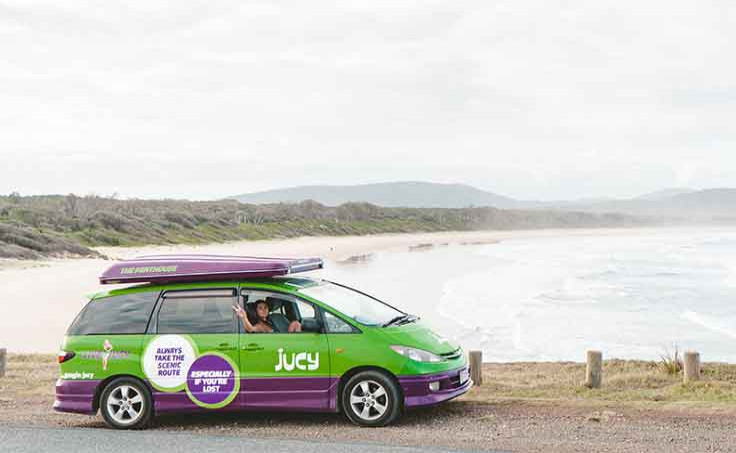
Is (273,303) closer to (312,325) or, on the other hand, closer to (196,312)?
(312,325)

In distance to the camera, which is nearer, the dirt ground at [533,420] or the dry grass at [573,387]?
the dirt ground at [533,420]

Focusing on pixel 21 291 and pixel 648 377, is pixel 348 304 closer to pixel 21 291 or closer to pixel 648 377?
pixel 648 377

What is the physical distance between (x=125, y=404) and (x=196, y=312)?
129cm

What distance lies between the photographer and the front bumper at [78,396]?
930 centimetres

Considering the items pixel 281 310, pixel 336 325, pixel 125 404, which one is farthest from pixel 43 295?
pixel 336 325

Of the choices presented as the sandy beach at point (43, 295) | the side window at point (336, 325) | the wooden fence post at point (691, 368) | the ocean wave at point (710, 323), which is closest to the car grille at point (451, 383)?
the side window at point (336, 325)

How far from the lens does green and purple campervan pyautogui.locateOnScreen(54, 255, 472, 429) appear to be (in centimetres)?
890

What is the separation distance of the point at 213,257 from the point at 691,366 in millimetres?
6720

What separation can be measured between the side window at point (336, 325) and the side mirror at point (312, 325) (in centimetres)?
9

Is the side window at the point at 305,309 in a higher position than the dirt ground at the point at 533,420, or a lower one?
higher

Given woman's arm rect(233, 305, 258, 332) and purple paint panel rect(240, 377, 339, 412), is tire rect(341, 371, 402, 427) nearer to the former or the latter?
purple paint panel rect(240, 377, 339, 412)

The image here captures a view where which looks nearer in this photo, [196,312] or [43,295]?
[196,312]

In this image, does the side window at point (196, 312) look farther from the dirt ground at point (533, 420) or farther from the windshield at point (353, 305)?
the dirt ground at point (533, 420)

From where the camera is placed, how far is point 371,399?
352 inches
